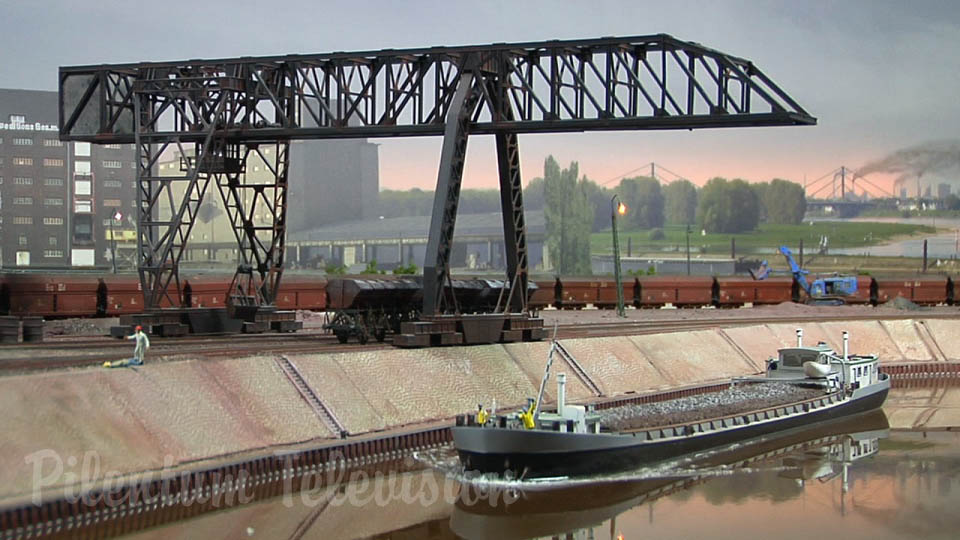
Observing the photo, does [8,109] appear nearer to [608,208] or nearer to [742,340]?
[742,340]

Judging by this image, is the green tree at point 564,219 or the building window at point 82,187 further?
the green tree at point 564,219

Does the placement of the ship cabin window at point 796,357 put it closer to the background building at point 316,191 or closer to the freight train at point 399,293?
the freight train at point 399,293

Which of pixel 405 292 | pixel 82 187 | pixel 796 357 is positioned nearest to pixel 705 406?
pixel 796 357

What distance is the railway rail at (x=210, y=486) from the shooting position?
2383 cm

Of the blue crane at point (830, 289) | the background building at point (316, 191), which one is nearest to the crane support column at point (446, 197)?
the blue crane at point (830, 289)

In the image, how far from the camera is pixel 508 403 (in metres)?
38.8

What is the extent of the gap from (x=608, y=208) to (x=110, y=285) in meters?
88.6

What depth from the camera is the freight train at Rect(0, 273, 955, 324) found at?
147ft

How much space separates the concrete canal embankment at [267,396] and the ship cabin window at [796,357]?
411cm

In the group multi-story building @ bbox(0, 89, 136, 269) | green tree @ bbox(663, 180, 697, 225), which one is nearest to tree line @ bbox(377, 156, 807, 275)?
green tree @ bbox(663, 180, 697, 225)

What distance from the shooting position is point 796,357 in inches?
1719

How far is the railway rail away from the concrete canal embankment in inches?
21.7

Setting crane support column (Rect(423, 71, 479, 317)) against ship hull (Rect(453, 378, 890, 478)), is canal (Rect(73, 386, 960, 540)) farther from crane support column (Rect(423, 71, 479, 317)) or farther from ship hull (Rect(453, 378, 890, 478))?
crane support column (Rect(423, 71, 479, 317))

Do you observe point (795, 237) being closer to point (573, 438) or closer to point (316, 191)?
point (316, 191)
